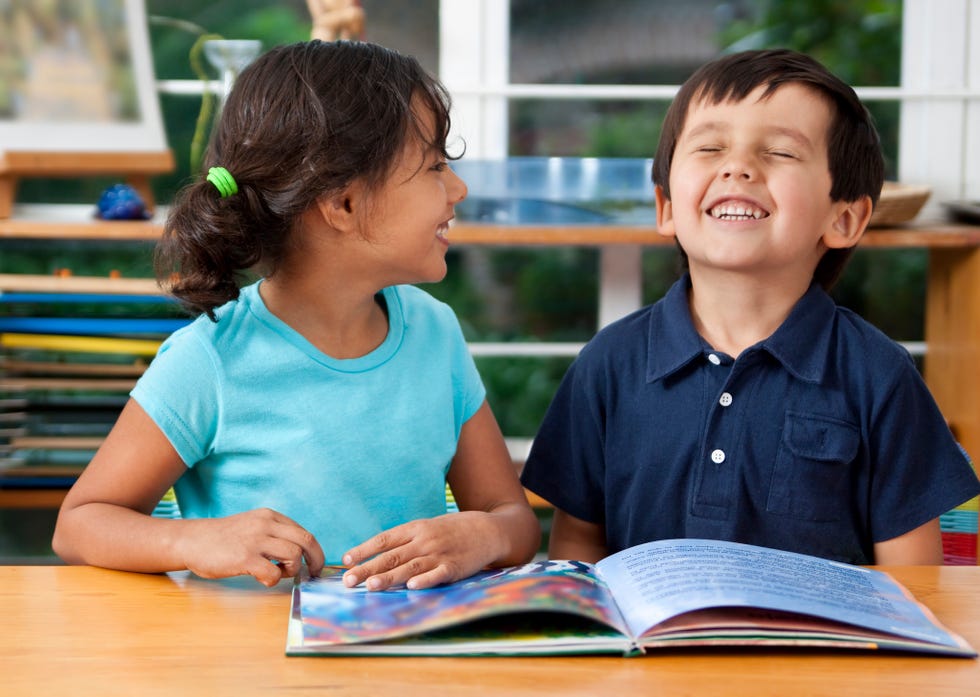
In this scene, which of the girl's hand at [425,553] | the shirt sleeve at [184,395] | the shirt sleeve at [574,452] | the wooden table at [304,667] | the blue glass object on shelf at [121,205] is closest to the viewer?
the wooden table at [304,667]

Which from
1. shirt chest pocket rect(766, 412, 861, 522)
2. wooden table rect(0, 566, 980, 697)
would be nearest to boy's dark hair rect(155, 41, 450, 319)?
wooden table rect(0, 566, 980, 697)

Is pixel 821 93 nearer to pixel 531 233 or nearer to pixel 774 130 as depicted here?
pixel 774 130

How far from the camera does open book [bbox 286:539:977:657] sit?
0.81m

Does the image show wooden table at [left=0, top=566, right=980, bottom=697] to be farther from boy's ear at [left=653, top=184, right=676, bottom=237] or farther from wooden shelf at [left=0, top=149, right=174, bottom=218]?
wooden shelf at [left=0, top=149, right=174, bottom=218]

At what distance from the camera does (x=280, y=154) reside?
1198 millimetres

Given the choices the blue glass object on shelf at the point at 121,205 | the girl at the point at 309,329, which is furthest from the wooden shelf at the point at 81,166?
the girl at the point at 309,329

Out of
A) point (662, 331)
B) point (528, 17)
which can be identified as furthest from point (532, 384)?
point (662, 331)

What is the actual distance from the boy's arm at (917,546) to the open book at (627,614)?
39cm

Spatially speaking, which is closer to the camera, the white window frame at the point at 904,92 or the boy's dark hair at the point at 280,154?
the boy's dark hair at the point at 280,154

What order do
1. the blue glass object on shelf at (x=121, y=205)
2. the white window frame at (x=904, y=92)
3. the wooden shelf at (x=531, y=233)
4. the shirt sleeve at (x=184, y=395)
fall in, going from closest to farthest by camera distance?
the shirt sleeve at (x=184, y=395), the wooden shelf at (x=531, y=233), the blue glass object on shelf at (x=121, y=205), the white window frame at (x=904, y=92)

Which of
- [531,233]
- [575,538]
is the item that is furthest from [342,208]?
[531,233]

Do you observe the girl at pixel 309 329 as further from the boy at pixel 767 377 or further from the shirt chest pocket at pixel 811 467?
the shirt chest pocket at pixel 811 467

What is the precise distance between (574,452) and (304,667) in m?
0.65

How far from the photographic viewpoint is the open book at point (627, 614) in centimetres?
81
